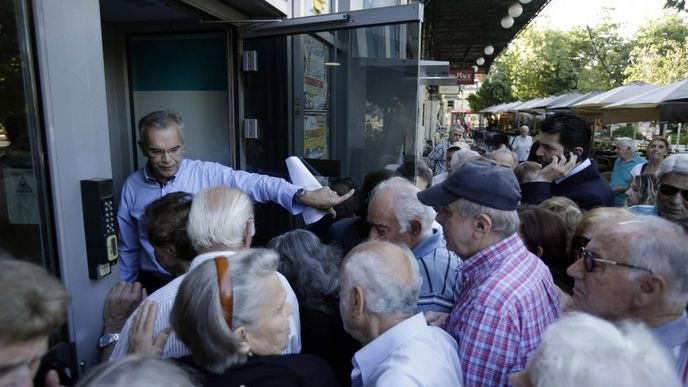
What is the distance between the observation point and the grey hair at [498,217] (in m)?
1.79

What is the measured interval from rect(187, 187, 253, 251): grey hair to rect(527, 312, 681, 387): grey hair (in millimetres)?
1223

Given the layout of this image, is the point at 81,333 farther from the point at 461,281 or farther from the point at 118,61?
the point at 118,61

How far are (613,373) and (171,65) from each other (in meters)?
4.37

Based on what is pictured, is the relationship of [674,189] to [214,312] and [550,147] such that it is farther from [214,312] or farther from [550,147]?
[214,312]

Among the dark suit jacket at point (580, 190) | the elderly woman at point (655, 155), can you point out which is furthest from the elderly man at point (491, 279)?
the elderly woman at point (655, 155)

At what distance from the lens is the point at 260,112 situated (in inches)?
161

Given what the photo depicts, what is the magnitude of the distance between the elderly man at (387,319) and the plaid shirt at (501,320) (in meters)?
0.07

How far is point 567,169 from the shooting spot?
3.61 metres

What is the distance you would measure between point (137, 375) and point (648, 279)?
1.50m

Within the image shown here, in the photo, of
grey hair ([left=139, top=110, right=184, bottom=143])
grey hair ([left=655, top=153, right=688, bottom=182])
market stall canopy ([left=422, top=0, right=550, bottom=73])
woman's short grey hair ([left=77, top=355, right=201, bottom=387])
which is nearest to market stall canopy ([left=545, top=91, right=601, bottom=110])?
market stall canopy ([left=422, top=0, right=550, bottom=73])

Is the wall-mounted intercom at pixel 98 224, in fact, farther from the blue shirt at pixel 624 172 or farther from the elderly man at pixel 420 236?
the blue shirt at pixel 624 172

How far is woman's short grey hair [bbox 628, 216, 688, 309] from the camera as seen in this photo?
1.44 meters

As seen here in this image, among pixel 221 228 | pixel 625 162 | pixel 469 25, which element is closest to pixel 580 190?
pixel 221 228

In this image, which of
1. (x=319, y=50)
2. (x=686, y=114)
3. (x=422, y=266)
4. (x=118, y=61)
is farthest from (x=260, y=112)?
(x=686, y=114)
